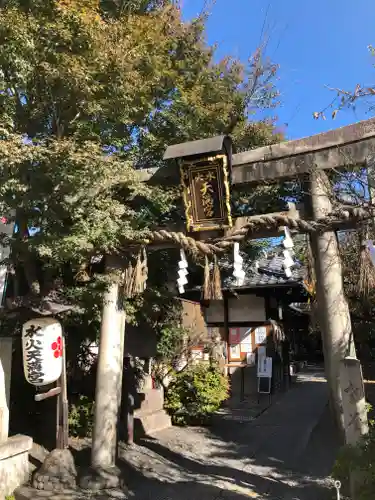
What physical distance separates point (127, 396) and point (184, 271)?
12.9 feet

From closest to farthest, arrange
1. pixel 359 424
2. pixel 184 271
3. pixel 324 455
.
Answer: pixel 359 424 < pixel 184 271 < pixel 324 455

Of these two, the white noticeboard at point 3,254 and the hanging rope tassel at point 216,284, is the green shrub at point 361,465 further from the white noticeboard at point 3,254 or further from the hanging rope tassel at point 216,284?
the white noticeboard at point 3,254

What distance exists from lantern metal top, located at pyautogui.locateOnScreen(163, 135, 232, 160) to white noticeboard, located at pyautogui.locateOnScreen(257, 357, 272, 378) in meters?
10.2

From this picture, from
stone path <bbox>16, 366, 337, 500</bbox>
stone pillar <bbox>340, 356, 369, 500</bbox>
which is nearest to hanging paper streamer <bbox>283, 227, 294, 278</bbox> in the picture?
stone pillar <bbox>340, 356, 369, 500</bbox>

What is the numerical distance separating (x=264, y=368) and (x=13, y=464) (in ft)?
33.0

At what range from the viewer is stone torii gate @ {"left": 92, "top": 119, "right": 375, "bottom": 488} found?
21.8 ft

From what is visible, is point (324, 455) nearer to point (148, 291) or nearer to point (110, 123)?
point (148, 291)

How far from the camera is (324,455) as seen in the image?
882cm

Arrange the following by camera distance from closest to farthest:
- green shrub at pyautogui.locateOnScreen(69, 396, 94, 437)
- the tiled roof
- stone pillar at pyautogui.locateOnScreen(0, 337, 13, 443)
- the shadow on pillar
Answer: stone pillar at pyautogui.locateOnScreen(0, 337, 13, 443) < the shadow on pillar < green shrub at pyautogui.locateOnScreen(69, 396, 94, 437) < the tiled roof

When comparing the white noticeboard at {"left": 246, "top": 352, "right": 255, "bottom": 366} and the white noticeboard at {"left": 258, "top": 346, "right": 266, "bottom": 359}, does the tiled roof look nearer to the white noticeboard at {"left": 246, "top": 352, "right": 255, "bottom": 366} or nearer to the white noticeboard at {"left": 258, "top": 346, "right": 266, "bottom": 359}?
the white noticeboard at {"left": 258, "top": 346, "right": 266, "bottom": 359}

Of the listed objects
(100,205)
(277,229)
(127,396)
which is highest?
(100,205)

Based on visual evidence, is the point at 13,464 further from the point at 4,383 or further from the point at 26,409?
the point at 26,409

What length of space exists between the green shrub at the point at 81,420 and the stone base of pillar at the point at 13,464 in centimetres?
211

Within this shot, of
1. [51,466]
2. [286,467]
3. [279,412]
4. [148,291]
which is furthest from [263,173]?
[279,412]
